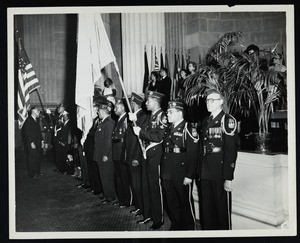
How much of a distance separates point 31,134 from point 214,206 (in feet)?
4.97

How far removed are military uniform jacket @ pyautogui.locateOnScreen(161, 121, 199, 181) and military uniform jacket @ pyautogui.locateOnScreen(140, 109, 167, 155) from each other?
0.25ft

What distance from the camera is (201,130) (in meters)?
2.63

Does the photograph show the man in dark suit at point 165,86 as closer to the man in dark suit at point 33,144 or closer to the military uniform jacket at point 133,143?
the military uniform jacket at point 133,143

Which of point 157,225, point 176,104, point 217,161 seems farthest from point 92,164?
point 217,161

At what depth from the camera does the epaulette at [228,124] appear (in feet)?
8.39

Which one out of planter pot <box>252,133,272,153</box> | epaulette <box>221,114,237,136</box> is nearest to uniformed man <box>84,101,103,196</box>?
epaulette <box>221,114,237,136</box>

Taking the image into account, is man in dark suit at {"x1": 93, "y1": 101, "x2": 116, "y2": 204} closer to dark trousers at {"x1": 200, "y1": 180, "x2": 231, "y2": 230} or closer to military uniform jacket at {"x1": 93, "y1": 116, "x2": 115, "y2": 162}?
military uniform jacket at {"x1": 93, "y1": 116, "x2": 115, "y2": 162}

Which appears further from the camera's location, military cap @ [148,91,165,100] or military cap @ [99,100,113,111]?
military cap @ [99,100,113,111]

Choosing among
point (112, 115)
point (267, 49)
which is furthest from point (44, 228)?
point (267, 49)

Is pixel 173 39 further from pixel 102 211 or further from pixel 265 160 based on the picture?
pixel 102 211

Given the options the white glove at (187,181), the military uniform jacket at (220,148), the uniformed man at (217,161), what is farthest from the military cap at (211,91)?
the white glove at (187,181)

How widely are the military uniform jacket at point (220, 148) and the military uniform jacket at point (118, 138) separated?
2.12 ft

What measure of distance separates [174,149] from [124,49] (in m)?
0.87

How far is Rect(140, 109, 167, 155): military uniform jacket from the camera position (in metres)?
2.64
